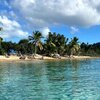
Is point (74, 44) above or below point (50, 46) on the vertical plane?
above

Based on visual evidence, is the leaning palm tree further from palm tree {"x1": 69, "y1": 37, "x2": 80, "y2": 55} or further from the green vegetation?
palm tree {"x1": 69, "y1": 37, "x2": 80, "y2": 55}

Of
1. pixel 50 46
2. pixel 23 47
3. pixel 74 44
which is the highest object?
pixel 74 44

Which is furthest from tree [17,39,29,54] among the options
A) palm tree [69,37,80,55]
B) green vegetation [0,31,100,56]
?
palm tree [69,37,80,55]

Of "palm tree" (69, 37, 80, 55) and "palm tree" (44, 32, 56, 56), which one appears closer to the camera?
"palm tree" (44, 32, 56, 56)

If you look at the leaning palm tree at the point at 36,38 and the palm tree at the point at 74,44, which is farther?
the palm tree at the point at 74,44

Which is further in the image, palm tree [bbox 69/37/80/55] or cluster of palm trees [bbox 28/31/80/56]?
palm tree [bbox 69/37/80/55]

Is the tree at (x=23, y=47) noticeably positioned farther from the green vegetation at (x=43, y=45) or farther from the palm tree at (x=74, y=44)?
the palm tree at (x=74, y=44)

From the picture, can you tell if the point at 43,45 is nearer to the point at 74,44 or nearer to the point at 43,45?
the point at 43,45

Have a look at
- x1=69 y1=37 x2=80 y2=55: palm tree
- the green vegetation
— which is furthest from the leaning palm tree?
x1=69 y1=37 x2=80 y2=55: palm tree

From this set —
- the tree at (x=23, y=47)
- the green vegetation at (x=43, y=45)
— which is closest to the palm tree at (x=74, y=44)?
the green vegetation at (x=43, y=45)

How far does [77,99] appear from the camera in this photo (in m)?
20.5

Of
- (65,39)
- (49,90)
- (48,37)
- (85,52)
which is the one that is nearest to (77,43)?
(65,39)

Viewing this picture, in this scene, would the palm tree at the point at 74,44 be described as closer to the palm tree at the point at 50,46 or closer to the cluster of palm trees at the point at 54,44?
the cluster of palm trees at the point at 54,44

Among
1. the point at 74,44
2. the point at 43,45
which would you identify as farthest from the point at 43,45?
the point at 74,44
